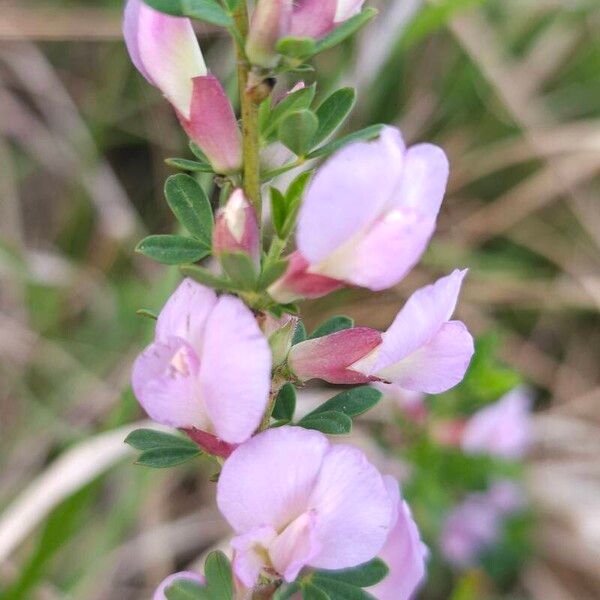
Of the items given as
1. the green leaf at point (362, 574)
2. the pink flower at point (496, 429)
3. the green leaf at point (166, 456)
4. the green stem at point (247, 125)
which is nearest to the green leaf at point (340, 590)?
the green leaf at point (362, 574)

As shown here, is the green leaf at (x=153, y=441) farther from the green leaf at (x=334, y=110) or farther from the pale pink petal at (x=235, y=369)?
the green leaf at (x=334, y=110)

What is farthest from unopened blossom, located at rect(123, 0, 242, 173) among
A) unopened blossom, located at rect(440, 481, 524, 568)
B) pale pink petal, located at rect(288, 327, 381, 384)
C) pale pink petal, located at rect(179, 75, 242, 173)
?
unopened blossom, located at rect(440, 481, 524, 568)

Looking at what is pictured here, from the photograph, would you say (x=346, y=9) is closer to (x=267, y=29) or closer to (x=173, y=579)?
(x=267, y=29)

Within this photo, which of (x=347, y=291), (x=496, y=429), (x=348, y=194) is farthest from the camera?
(x=347, y=291)

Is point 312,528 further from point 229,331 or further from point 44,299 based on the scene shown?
point 44,299

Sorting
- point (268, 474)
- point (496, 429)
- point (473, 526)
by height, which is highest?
point (268, 474)

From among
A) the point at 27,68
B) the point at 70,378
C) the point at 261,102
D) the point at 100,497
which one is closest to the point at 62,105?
the point at 27,68

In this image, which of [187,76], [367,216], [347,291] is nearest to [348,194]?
[367,216]
